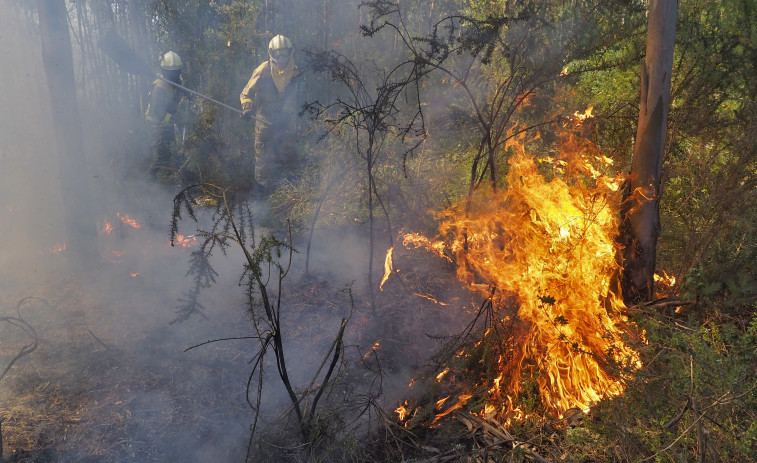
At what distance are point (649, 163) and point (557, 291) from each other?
148cm

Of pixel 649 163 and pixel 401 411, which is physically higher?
pixel 649 163

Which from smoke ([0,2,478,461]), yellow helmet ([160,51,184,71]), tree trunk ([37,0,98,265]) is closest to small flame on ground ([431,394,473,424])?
smoke ([0,2,478,461])

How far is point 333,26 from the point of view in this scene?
1125 cm

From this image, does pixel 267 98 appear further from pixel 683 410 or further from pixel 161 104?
pixel 683 410

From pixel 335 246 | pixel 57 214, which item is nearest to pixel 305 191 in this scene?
pixel 335 246

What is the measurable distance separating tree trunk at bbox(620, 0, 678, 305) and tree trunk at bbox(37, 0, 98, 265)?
649 cm

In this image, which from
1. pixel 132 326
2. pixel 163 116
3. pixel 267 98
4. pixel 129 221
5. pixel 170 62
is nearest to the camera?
pixel 132 326

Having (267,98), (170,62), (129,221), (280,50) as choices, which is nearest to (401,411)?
(129,221)

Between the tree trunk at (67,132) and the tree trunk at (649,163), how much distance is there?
21.3 feet

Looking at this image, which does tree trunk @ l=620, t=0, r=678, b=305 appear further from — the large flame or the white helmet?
the white helmet

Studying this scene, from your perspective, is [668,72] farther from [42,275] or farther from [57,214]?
[57,214]

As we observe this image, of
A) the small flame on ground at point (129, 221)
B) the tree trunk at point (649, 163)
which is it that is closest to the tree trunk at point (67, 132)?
the small flame on ground at point (129, 221)

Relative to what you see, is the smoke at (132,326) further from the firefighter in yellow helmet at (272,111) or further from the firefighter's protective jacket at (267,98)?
the firefighter's protective jacket at (267,98)

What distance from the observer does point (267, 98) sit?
8922mm
